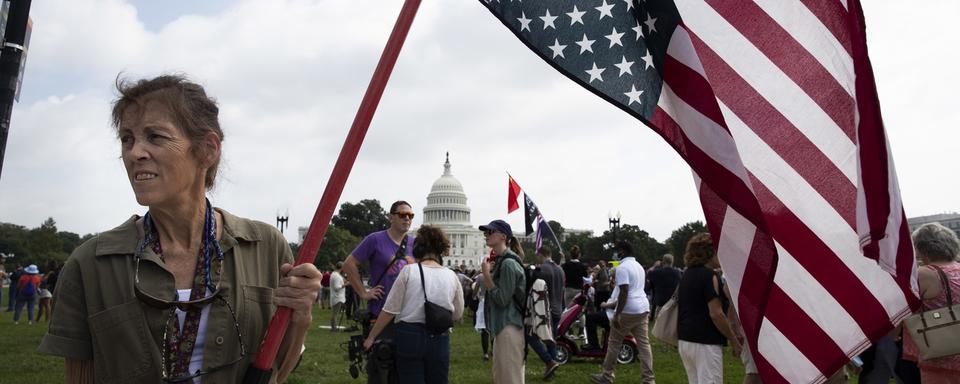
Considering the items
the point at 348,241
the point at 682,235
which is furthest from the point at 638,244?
the point at 348,241

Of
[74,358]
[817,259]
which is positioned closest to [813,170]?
[817,259]

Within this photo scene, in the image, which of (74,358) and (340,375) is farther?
(340,375)

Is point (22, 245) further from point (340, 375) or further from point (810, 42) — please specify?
point (810, 42)

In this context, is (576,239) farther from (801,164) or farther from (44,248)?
(801,164)

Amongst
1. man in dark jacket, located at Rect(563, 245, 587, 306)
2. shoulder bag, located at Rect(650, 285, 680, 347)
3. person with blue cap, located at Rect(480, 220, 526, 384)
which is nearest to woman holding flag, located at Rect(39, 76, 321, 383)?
shoulder bag, located at Rect(650, 285, 680, 347)

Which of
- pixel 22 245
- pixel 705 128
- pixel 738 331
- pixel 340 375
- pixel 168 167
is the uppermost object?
pixel 22 245

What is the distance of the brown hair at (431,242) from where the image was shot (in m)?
6.62

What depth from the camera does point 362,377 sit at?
11031 millimetres

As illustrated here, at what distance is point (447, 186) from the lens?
135625 millimetres

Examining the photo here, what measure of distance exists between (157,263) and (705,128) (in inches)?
80.6

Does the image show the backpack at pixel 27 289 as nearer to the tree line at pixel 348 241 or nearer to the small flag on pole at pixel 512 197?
the small flag on pole at pixel 512 197

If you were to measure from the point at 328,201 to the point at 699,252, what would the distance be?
542 cm

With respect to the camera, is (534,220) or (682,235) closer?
(534,220)

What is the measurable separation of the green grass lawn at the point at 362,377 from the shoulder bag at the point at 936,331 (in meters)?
5.51
